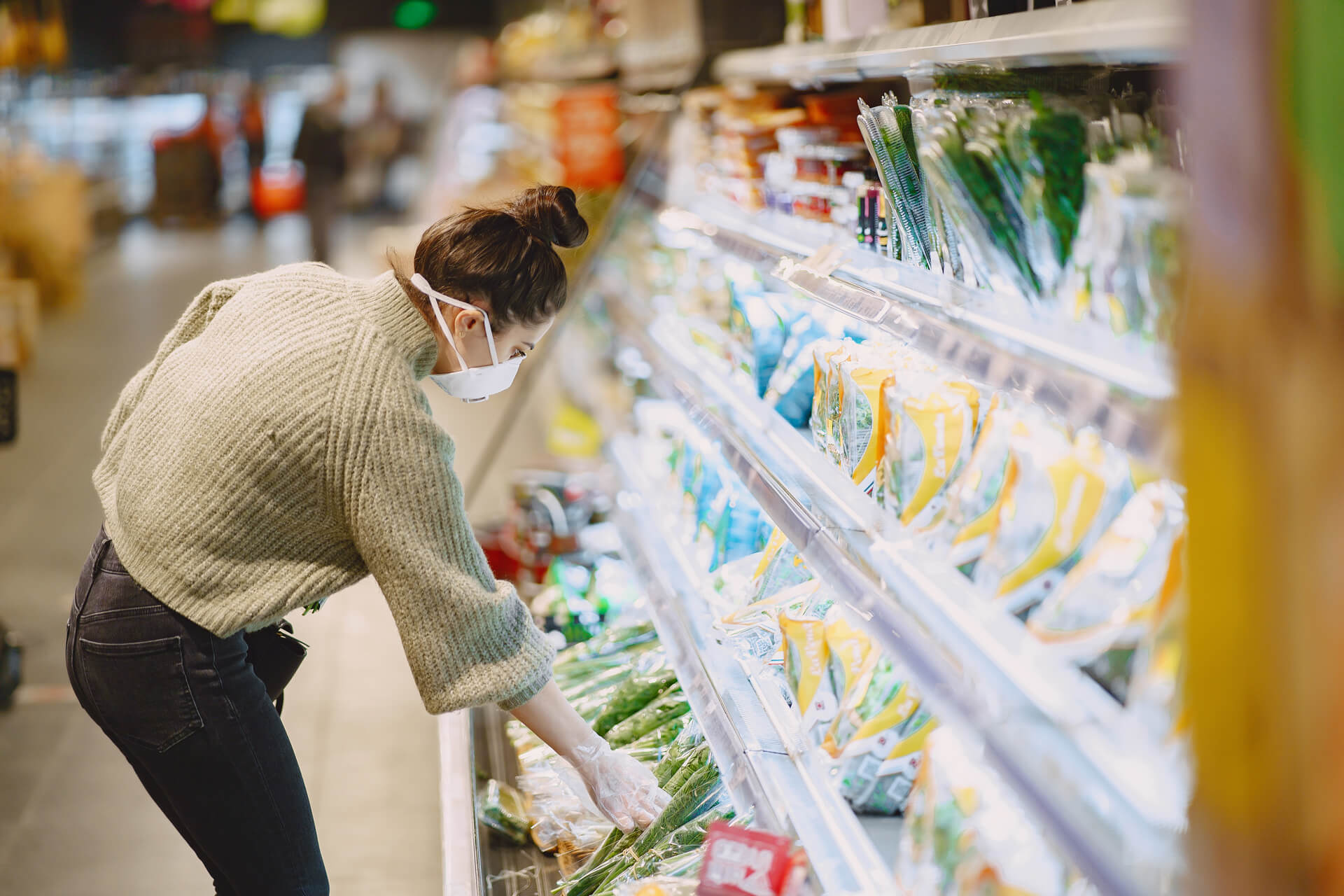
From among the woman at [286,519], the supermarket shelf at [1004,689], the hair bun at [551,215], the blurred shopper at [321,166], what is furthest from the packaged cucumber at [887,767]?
the blurred shopper at [321,166]

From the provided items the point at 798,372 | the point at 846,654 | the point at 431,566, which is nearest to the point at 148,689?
the point at 431,566

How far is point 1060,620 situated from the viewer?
1.20 meters

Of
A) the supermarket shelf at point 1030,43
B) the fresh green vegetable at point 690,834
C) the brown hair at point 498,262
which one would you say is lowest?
the fresh green vegetable at point 690,834

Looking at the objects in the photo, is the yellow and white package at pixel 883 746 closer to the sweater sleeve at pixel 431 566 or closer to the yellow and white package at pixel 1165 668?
the sweater sleeve at pixel 431 566

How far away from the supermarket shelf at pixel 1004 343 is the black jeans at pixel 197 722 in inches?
40.1

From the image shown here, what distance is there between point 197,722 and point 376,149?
1514cm

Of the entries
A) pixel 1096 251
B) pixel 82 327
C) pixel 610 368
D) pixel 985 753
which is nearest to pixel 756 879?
pixel 985 753

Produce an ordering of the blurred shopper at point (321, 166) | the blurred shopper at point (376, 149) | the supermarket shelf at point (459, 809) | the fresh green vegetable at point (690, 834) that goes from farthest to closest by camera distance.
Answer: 1. the blurred shopper at point (376, 149)
2. the blurred shopper at point (321, 166)
3. the supermarket shelf at point (459, 809)
4. the fresh green vegetable at point (690, 834)

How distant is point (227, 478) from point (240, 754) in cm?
40

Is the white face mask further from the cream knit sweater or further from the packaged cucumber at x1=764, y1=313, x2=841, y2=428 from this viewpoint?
the packaged cucumber at x1=764, y1=313, x2=841, y2=428

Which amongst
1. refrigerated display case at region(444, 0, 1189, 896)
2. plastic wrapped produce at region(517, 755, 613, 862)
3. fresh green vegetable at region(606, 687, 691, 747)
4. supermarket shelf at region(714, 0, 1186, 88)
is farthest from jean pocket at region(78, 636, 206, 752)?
supermarket shelf at region(714, 0, 1186, 88)

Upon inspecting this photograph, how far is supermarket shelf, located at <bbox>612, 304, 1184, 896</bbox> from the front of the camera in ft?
3.10

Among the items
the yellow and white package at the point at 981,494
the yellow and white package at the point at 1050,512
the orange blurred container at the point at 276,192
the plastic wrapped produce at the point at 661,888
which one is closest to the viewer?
the yellow and white package at the point at 1050,512

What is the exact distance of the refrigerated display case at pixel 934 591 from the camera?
1.02 metres
